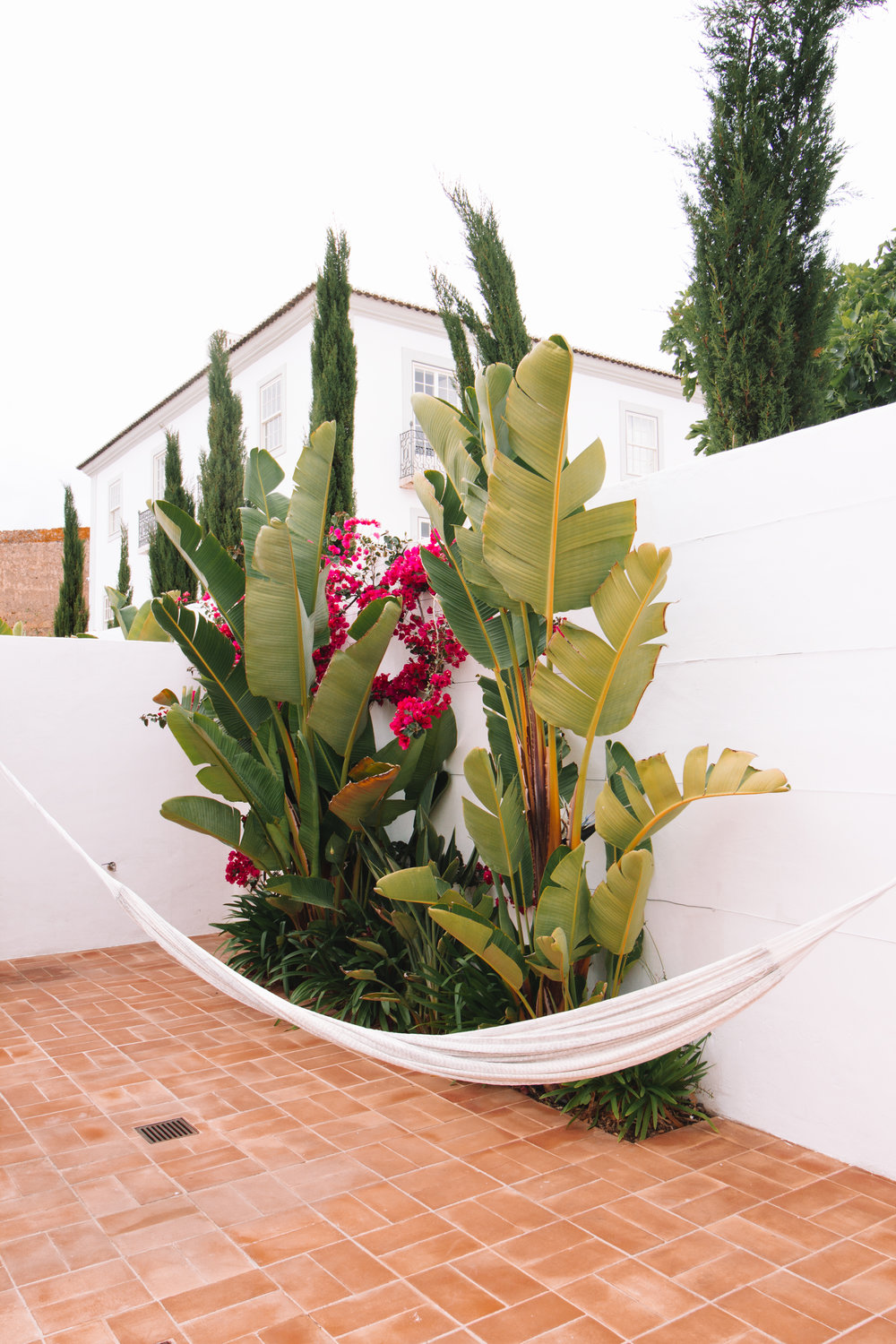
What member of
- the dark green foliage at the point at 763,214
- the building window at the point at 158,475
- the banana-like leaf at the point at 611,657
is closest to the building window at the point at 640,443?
the building window at the point at 158,475

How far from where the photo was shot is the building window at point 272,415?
13984 millimetres

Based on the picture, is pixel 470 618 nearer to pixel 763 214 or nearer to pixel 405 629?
pixel 405 629

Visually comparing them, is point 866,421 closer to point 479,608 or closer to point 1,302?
point 479,608

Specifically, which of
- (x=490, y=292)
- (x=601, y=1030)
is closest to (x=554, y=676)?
(x=601, y=1030)

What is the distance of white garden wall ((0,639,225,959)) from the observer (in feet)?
18.2

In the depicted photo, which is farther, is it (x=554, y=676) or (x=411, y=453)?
(x=411, y=453)

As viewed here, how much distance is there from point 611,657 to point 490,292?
5.87 m

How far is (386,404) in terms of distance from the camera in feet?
43.8

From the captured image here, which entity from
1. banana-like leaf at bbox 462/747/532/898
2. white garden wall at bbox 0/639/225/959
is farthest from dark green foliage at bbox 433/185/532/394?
banana-like leaf at bbox 462/747/532/898

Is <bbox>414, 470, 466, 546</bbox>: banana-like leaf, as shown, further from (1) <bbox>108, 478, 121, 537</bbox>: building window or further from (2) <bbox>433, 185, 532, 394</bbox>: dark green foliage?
(1) <bbox>108, 478, 121, 537</bbox>: building window

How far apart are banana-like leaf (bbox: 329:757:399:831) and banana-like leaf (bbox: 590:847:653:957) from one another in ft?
4.13

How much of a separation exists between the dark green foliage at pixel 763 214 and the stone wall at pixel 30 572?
793 inches

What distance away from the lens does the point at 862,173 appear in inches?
238

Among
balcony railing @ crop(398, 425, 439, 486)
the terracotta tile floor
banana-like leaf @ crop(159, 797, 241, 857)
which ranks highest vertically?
balcony railing @ crop(398, 425, 439, 486)
